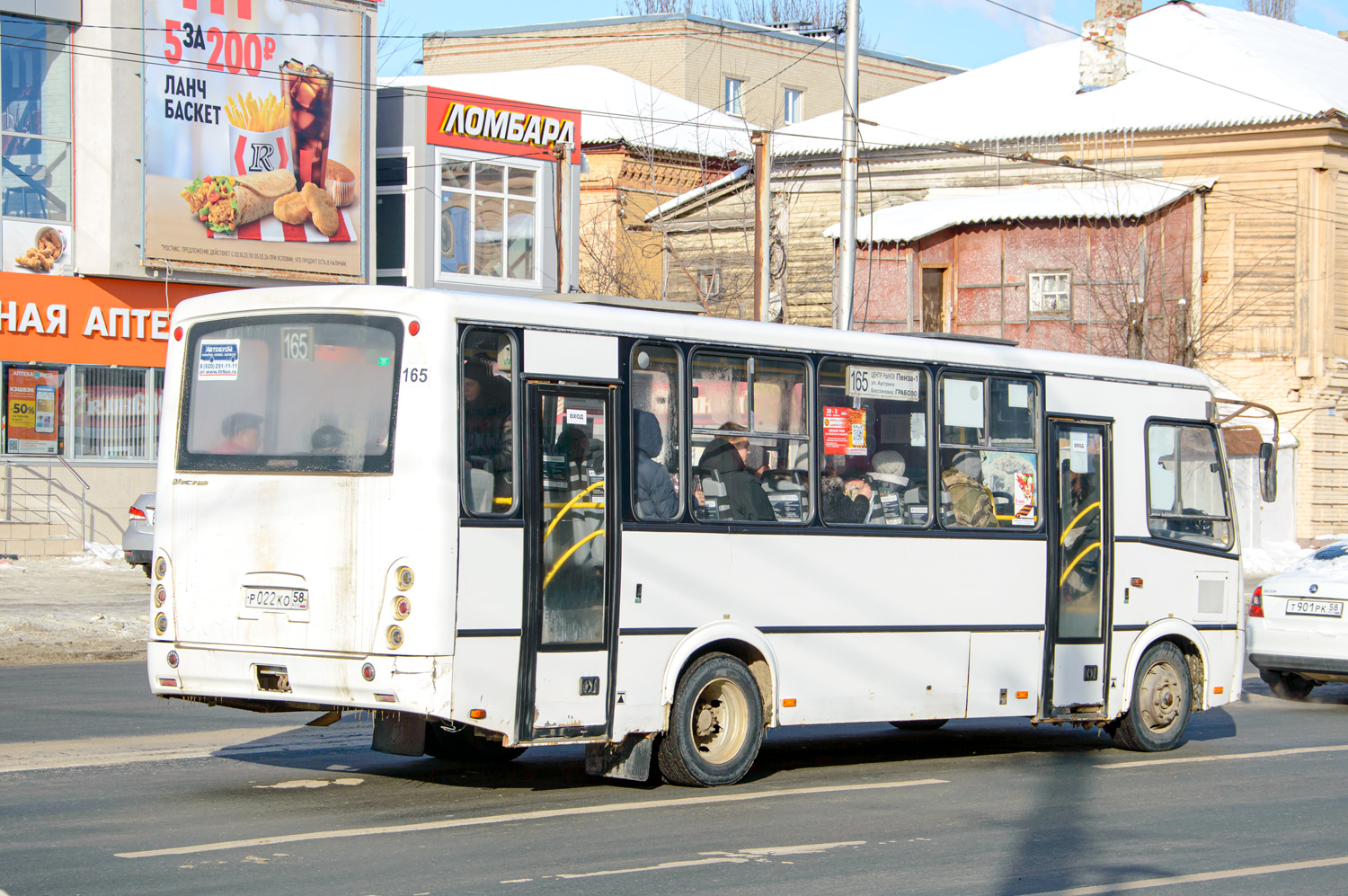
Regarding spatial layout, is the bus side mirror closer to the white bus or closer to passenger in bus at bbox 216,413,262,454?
the white bus

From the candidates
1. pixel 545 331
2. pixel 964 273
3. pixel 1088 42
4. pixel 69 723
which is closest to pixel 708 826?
pixel 545 331

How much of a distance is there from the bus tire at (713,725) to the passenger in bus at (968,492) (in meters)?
2.10

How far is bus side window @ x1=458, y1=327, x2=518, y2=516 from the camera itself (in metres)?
8.44

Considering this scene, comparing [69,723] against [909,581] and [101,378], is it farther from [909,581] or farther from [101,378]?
[101,378]

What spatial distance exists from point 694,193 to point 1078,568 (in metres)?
35.5

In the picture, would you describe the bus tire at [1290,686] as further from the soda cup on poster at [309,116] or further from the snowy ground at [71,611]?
the soda cup on poster at [309,116]

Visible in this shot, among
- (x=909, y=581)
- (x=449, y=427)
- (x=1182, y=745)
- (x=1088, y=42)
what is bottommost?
(x=1182, y=745)

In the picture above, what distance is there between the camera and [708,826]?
8.34m

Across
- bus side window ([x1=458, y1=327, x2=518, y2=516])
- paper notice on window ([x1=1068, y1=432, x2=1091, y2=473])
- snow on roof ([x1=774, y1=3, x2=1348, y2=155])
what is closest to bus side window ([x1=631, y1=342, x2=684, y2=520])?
bus side window ([x1=458, y1=327, x2=518, y2=516])

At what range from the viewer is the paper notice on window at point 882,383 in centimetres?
1041

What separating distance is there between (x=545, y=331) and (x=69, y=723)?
16.7 ft

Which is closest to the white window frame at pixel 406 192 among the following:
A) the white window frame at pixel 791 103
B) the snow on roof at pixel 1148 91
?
the snow on roof at pixel 1148 91

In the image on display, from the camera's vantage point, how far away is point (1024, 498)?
A: 11.3 meters

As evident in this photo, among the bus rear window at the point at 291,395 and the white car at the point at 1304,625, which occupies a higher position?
the bus rear window at the point at 291,395
